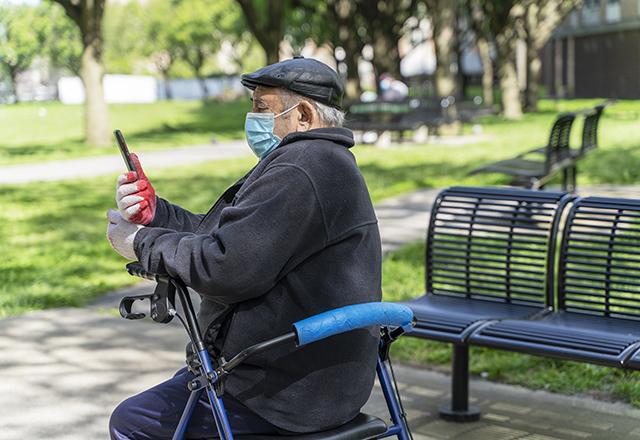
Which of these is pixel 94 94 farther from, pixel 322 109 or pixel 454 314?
pixel 322 109

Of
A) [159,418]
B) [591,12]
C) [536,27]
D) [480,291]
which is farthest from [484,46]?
[159,418]

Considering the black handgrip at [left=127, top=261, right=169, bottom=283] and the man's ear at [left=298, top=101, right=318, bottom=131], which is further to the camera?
the man's ear at [left=298, top=101, right=318, bottom=131]

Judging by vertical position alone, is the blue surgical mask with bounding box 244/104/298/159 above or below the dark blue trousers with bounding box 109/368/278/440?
above

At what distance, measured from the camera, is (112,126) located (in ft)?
114

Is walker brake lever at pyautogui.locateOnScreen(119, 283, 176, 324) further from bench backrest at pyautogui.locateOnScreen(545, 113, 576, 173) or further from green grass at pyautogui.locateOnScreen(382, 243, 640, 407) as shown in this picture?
bench backrest at pyautogui.locateOnScreen(545, 113, 576, 173)

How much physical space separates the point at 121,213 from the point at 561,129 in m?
8.50

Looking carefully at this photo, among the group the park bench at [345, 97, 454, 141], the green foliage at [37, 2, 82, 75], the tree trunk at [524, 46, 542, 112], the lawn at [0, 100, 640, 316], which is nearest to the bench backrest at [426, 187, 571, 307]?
the lawn at [0, 100, 640, 316]

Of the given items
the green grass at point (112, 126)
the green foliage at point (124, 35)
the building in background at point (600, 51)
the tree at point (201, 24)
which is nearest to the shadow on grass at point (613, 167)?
the green grass at point (112, 126)

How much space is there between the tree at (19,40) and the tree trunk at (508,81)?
42.1 m

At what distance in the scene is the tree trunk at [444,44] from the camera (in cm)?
2356

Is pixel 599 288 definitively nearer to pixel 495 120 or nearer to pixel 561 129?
pixel 561 129

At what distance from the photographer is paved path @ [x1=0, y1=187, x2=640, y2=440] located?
4863 mm

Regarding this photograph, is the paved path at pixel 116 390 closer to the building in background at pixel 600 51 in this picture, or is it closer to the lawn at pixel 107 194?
the lawn at pixel 107 194

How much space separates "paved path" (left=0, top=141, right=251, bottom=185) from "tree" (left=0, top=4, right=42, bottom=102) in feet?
166
